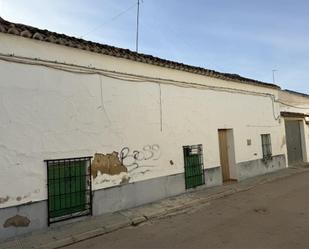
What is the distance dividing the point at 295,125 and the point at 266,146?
14.9ft

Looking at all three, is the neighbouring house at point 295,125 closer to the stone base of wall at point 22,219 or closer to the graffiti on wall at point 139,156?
the graffiti on wall at point 139,156

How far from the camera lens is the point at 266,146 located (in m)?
15.3

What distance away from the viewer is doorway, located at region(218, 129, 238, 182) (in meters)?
13.1

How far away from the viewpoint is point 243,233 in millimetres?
6547

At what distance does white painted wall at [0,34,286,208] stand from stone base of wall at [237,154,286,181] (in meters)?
1.90

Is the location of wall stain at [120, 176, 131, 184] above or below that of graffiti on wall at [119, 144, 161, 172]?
below

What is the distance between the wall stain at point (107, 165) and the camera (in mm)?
8274

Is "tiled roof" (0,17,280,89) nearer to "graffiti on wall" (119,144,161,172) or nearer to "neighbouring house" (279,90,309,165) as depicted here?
"graffiti on wall" (119,144,161,172)

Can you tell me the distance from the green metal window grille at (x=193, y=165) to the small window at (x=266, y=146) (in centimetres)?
478

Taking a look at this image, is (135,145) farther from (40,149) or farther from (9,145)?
(9,145)

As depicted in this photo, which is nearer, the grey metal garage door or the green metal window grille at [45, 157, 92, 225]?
the green metal window grille at [45, 157, 92, 225]

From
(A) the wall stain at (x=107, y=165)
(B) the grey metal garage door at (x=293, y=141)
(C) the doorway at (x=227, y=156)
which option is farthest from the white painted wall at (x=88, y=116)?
(B) the grey metal garage door at (x=293, y=141)

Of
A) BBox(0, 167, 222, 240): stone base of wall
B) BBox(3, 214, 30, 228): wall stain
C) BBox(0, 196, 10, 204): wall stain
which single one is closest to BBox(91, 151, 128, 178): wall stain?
BBox(0, 167, 222, 240): stone base of wall

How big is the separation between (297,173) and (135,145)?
8889 millimetres
